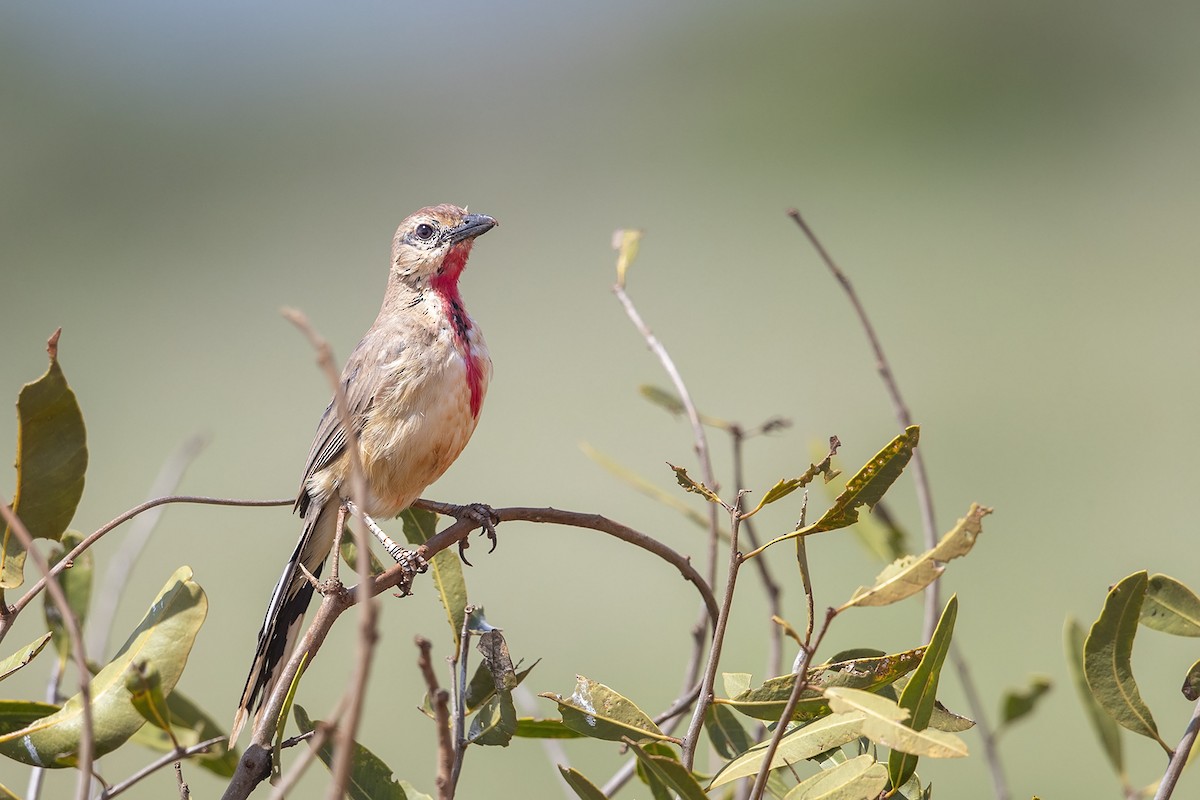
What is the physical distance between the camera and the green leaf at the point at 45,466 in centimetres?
138

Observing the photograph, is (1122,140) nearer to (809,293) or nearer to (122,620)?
(809,293)

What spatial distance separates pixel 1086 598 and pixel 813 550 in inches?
57.5

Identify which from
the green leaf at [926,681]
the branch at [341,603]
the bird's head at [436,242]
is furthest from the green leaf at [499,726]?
the bird's head at [436,242]

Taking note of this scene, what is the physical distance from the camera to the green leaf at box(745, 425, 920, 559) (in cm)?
128

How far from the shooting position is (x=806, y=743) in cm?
130

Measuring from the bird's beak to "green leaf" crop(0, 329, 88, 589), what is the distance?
201 cm

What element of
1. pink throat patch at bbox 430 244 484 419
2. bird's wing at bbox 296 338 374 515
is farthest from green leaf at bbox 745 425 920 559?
bird's wing at bbox 296 338 374 515

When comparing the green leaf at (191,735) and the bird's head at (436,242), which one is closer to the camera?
the green leaf at (191,735)

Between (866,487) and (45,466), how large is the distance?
1.02 metres

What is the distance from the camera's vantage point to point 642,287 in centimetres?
929

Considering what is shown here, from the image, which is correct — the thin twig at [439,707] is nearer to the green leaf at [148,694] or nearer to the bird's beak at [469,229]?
the green leaf at [148,694]

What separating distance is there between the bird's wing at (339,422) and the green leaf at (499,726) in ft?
5.50

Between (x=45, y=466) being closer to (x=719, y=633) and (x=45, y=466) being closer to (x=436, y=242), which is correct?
(x=719, y=633)

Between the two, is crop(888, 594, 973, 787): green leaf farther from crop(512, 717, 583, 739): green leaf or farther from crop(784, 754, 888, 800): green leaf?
crop(512, 717, 583, 739): green leaf
